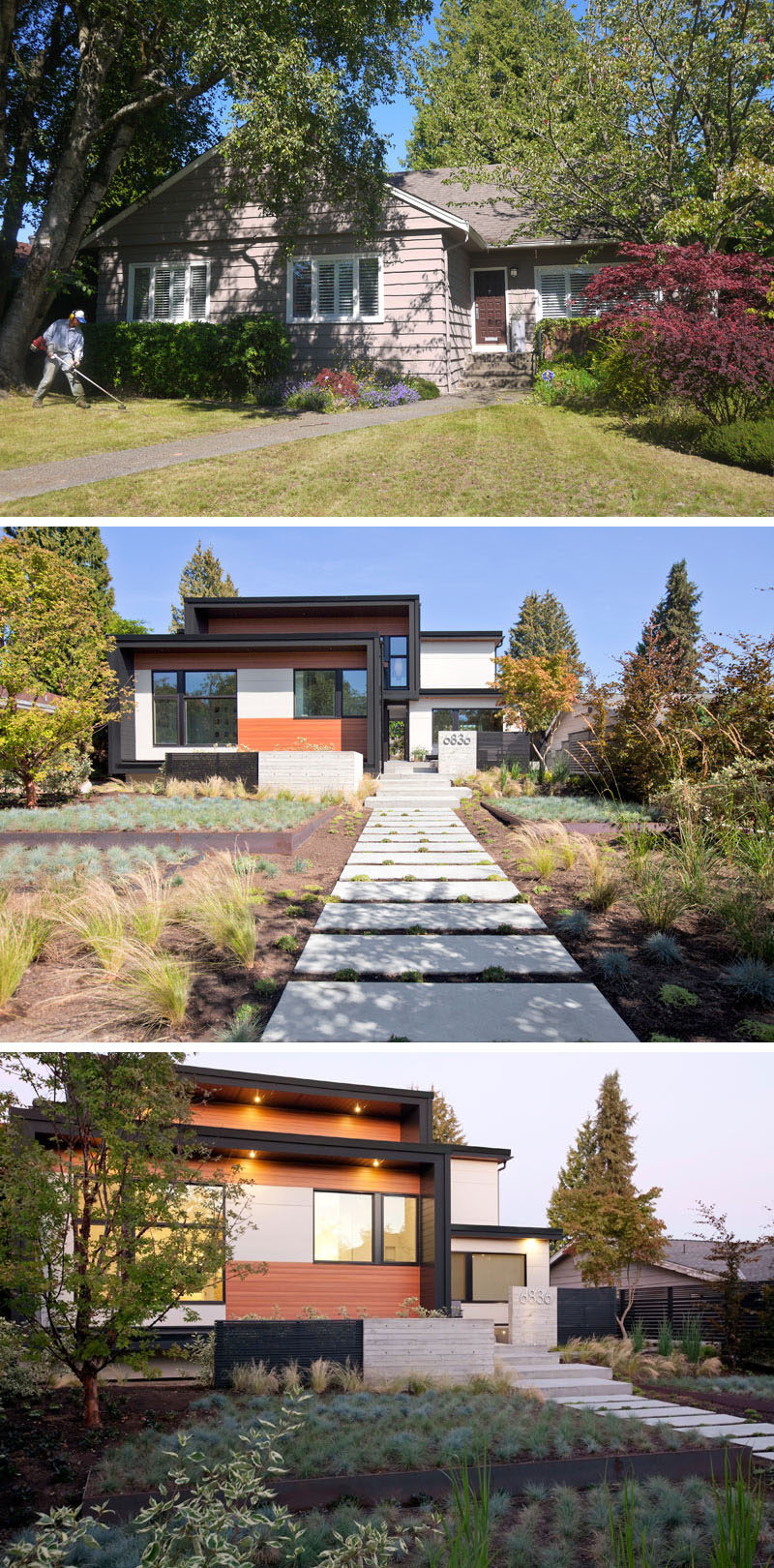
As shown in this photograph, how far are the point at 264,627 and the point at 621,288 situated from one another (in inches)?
324

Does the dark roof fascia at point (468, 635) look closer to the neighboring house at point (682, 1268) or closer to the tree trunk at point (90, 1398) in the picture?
the neighboring house at point (682, 1268)

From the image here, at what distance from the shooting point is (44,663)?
10.5 meters

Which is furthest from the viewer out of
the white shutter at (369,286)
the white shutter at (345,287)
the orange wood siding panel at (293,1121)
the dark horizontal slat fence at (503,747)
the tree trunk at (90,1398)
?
the white shutter at (345,287)

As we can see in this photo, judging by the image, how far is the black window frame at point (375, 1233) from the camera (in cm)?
1145

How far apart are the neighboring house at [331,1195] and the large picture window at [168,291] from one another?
653 inches

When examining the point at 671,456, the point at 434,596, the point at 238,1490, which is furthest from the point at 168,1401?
the point at 671,456

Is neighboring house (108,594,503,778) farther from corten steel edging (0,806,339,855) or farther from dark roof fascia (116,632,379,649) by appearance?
corten steel edging (0,806,339,855)

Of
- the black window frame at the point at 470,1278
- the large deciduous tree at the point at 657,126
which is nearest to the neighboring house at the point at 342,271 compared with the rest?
the large deciduous tree at the point at 657,126

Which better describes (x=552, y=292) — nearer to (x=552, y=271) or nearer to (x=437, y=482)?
(x=552, y=271)

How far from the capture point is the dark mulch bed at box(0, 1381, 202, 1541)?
15.1ft

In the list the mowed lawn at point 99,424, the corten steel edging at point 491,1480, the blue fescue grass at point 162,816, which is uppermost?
the mowed lawn at point 99,424

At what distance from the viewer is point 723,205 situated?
13320 mm

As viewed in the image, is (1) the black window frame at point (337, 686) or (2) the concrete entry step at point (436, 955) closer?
(2) the concrete entry step at point (436, 955)

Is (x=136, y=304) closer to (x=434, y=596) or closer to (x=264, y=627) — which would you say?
(x=264, y=627)
